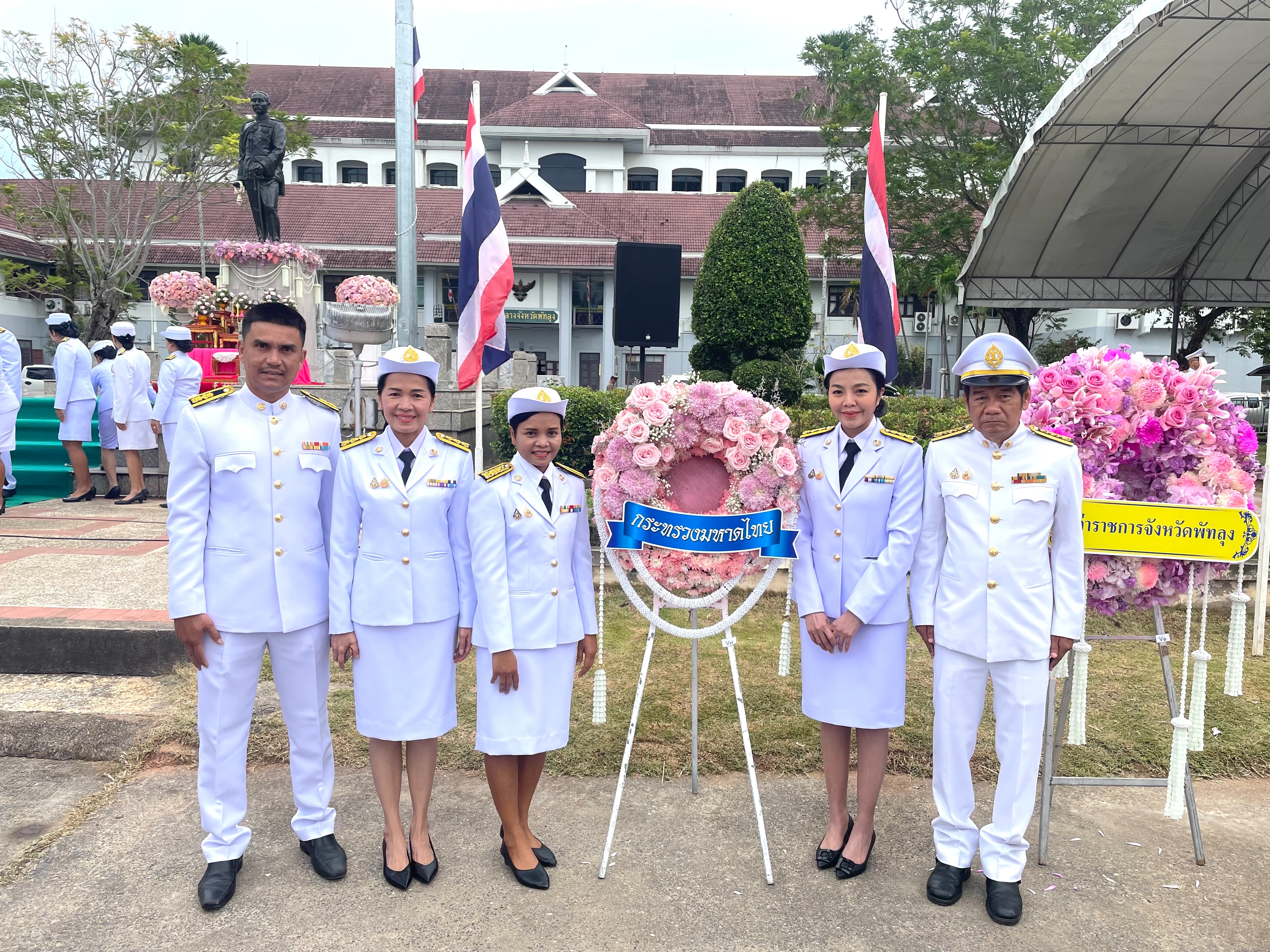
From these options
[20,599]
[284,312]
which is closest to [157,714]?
[20,599]

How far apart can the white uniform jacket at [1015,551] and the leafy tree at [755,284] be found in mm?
6727

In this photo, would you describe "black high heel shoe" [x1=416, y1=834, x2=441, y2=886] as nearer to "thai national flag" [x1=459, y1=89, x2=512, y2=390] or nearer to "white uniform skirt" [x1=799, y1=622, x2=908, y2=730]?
"white uniform skirt" [x1=799, y1=622, x2=908, y2=730]

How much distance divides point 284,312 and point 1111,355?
10.6 feet

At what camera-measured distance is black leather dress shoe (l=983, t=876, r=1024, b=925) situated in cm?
287

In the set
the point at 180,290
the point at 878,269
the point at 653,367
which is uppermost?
the point at 180,290

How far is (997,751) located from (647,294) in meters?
7.29

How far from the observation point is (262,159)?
40.7 ft

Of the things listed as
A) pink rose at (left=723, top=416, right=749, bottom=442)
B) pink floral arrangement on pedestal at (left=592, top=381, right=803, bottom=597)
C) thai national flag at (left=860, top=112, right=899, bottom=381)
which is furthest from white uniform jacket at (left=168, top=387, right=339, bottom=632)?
thai national flag at (left=860, top=112, right=899, bottom=381)

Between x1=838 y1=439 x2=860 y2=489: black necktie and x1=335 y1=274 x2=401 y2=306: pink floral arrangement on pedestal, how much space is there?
9512 millimetres

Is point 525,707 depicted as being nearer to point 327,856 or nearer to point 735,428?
point 327,856

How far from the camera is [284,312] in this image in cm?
308

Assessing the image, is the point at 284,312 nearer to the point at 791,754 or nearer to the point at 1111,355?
the point at 791,754

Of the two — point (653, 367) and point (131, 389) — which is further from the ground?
point (653, 367)

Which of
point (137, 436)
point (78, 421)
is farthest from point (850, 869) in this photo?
point (78, 421)
